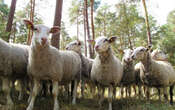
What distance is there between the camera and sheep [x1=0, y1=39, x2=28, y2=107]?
5.13 m

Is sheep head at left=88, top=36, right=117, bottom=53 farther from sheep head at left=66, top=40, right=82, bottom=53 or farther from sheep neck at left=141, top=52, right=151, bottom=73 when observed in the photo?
sheep head at left=66, top=40, right=82, bottom=53

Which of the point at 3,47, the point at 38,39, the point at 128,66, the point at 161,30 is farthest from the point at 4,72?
the point at 161,30

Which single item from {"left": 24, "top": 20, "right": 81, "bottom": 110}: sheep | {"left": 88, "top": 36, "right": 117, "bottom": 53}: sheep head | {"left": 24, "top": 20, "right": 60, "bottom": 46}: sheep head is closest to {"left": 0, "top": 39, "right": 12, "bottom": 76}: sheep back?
{"left": 24, "top": 20, "right": 81, "bottom": 110}: sheep

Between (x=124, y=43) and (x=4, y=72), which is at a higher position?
(x=124, y=43)

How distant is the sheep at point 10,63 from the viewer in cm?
513

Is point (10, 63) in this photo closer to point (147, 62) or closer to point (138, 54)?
point (138, 54)

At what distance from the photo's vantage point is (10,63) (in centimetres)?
533

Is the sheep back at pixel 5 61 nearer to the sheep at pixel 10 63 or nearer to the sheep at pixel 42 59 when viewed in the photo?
the sheep at pixel 10 63

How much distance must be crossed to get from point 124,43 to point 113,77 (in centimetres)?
1923

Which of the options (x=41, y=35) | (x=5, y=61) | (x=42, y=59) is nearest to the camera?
(x=41, y=35)

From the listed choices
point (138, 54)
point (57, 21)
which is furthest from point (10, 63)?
point (138, 54)

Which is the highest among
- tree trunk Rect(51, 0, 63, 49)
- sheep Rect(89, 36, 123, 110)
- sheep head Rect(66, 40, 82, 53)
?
tree trunk Rect(51, 0, 63, 49)

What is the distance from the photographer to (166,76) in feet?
23.5

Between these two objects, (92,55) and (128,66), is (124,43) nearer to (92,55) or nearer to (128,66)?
(92,55)
